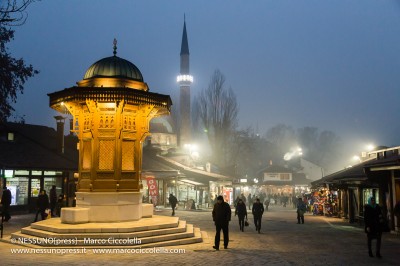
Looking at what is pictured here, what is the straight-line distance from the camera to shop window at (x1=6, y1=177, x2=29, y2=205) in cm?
2533

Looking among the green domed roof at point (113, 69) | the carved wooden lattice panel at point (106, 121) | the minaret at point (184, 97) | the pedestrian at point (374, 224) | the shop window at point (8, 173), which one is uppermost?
the minaret at point (184, 97)

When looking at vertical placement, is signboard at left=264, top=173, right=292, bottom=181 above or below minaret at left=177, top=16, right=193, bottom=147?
below

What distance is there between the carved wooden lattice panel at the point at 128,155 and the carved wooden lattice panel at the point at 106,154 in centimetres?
44

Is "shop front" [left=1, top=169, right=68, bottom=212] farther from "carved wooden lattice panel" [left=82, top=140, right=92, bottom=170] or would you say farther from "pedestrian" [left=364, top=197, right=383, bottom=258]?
"pedestrian" [left=364, top=197, right=383, bottom=258]

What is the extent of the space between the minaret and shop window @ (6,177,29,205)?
1375 inches

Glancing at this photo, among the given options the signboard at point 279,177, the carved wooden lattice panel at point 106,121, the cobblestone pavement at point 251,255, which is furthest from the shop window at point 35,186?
the signboard at point 279,177

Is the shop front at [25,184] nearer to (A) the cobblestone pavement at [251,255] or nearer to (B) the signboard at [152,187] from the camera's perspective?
(B) the signboard at [152,187]

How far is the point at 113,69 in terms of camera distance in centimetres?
1515

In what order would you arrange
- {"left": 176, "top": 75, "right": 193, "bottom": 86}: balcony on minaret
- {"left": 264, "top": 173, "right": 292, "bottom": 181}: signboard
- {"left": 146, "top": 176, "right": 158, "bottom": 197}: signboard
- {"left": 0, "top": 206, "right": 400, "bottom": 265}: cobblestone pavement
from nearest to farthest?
{"left": 0, "top": 206, "right": 400, "bottom": 265}: cobblestone pavement
{"left": 146, "top": 176, "right": 158, "bottom": 197}: signboard
{"left": 264, "top": 173, "right": 292, "bottom": 181}: signboard
{"left": 176, "top": 75, "right": 193, "bottom": 86}: balcony on minaret

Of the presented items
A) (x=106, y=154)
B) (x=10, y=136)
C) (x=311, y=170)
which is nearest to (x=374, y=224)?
(x=106, y=154)

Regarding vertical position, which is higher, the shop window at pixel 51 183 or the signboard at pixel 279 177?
the signboard at pixel 279 177

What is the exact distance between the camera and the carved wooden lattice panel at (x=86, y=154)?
573 inches

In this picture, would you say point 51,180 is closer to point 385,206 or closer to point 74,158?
point 74,158

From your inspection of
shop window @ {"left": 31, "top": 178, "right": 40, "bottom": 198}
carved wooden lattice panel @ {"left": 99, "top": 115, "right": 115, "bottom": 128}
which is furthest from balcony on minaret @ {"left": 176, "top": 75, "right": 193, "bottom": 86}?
carved wooden lattice panel @ {"left": 99, "top": 115, "right": 115, "bottom": 128}
